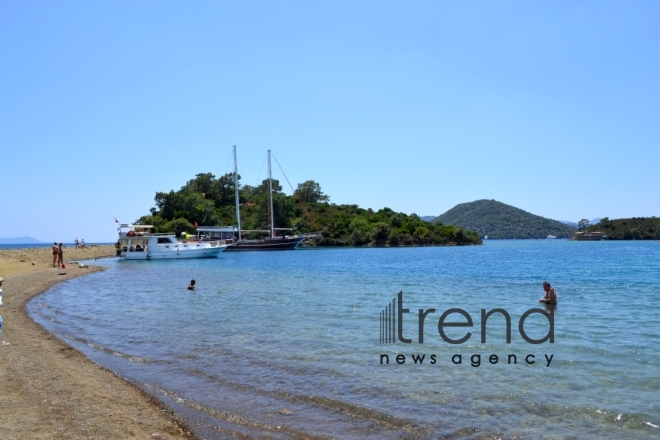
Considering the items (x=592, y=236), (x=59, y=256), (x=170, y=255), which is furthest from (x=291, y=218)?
(x=592, y=236)

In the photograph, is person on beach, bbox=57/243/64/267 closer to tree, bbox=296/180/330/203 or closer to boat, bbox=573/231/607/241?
tree, bbox=296/180/330/203

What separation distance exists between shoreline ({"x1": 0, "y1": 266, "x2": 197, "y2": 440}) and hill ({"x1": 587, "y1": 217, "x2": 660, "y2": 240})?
187472mm

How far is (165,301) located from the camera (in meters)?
23.1

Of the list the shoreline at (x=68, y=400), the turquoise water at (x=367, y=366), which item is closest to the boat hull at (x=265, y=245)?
the turquoise water at (x=367, y=366)

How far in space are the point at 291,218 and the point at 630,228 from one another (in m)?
124

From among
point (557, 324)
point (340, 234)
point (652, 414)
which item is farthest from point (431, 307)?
point (340, 234)

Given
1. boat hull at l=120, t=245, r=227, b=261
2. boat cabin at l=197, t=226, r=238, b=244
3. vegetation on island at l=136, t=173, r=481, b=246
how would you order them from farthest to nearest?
vegetation on island at l=136, t=173, r=481, b=246, boat cabin at l=197, t=226, r=238, b=244, boat hull at l=120, t=245, r=227, b=261

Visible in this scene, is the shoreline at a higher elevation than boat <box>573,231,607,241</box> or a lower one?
lower

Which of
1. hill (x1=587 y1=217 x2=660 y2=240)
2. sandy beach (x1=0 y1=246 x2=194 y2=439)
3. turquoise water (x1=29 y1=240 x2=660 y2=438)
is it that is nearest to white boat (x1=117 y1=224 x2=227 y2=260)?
turquoise water (x1=29 y1=240 x2=660 y2=438)

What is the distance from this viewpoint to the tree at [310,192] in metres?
158

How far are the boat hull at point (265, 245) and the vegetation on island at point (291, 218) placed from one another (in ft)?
43.4

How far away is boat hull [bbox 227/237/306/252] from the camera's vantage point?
3346 inches

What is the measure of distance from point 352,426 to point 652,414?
498 cm

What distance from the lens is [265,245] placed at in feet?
282
